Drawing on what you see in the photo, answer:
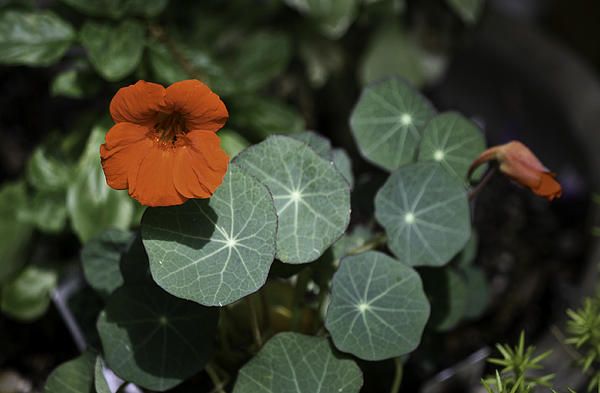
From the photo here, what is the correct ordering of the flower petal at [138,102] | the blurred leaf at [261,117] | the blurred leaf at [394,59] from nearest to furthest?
the flower petal at [138,102] < the blurred leaf at [261,117] < the blurred leaf at [394,59]

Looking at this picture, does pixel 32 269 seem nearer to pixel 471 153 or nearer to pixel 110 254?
pixel 110 254

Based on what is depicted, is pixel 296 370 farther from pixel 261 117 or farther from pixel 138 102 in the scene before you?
pixel 261 117

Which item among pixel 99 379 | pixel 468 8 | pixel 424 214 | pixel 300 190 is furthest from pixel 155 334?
pixel 468 8

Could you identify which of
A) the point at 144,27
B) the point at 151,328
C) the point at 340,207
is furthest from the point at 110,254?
the point at 144,27

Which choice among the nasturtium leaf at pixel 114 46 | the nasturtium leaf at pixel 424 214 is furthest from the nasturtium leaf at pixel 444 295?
the nasturtium leaf at pixel 114 46

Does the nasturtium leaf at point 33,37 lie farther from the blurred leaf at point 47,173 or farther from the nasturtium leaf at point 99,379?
the nasturtium leaf at point 99,379
